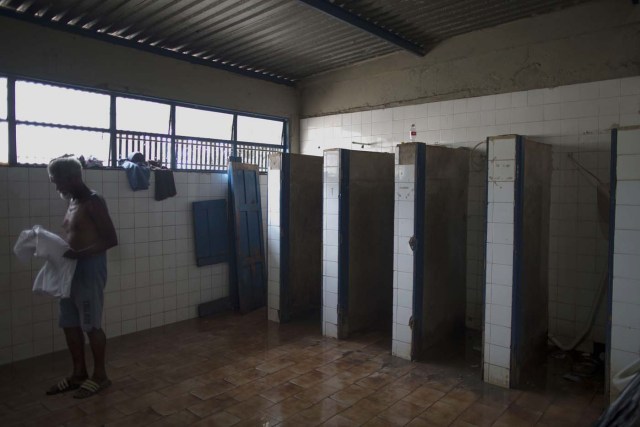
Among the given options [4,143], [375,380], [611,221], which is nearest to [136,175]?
[4,143]

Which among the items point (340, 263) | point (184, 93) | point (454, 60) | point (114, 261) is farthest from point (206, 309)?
point (454, 60)

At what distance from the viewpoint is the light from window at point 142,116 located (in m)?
4.87

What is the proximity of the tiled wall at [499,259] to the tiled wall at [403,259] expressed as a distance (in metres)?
0.68

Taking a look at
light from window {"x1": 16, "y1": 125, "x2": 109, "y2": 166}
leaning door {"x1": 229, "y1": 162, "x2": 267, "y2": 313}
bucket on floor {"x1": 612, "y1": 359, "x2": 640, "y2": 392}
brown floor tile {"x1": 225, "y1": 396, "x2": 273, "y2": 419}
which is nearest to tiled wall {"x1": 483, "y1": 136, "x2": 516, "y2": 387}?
bucket on floor {"x1": 612, "y1": 359, "x2": 640, "y2": 392}

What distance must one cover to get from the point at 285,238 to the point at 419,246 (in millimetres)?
1701

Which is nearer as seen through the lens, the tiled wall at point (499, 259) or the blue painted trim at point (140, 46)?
the tiled wall at point (499, 259)

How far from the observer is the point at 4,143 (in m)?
4.06

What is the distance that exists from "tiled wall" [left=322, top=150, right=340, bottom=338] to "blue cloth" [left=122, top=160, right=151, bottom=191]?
1.90 metres

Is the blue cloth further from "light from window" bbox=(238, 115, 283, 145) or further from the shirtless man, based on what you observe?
"light from window" bbox=(238, 115, 283, 145)

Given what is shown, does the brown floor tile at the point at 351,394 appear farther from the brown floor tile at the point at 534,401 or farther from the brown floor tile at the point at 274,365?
the brown floor tile at the point at 534,401

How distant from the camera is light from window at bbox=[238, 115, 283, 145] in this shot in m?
6.16

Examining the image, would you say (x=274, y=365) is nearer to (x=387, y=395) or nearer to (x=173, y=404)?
(x=173, y=404)

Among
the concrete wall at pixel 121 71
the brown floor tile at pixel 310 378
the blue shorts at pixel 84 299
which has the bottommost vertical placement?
the brown floor tile at pixel 310 378

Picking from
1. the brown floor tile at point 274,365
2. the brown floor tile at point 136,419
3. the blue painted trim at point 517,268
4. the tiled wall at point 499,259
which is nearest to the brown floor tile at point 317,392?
the brown floor tile at point 274,365
